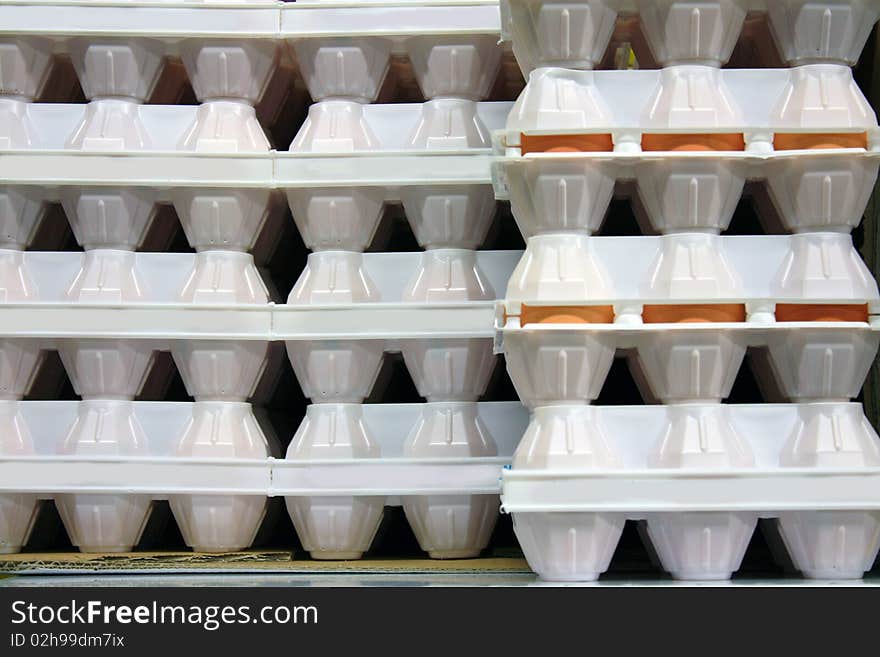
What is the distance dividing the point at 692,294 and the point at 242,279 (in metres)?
0.84

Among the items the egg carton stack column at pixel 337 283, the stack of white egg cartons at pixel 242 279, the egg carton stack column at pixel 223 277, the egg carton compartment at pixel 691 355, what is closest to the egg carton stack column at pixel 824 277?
the egg carton compartment at pixel 691 355

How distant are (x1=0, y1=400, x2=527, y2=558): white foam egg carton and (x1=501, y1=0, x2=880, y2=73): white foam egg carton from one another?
0.67 meters

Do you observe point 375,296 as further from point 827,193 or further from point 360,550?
point 827,193

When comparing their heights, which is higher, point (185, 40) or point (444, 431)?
point (185, 40)

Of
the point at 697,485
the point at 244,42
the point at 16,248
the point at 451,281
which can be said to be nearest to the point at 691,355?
the point at 697,485

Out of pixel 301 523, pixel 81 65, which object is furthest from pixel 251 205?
pixel 301 523

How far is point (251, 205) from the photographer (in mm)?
2221

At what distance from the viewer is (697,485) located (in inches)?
73.5

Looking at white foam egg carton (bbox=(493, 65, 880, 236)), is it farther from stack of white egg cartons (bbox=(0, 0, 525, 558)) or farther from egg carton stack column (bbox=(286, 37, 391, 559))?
egg carton stack column (bbox=(286, 37, 391, 559))

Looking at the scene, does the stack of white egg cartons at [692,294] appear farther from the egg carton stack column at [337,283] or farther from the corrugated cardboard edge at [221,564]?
the egg carton stack column at [337,283]

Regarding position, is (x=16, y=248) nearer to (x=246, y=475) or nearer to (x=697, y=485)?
(x=246, y=475)

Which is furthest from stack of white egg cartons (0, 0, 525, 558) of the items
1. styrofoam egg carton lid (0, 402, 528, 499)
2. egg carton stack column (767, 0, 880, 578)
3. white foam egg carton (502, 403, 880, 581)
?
egg carton stack column (767, 0, 880, 578)

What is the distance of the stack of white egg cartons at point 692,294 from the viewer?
1887 mm
